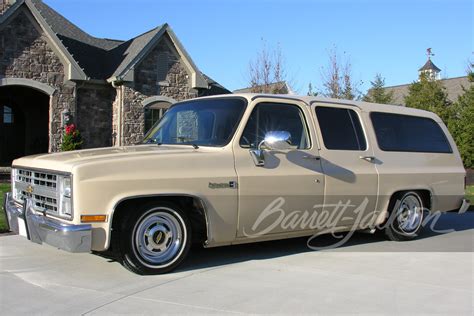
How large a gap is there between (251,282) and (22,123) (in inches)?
733

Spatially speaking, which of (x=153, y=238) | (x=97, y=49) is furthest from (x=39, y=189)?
(x=97, y=49)

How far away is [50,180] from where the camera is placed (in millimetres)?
5102

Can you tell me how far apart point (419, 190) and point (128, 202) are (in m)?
4.57

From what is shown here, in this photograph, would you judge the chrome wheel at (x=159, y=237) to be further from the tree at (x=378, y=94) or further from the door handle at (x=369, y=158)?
the tree at (x=378, y=94)

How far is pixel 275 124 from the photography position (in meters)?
6.02

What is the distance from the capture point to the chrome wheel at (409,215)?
7.41m

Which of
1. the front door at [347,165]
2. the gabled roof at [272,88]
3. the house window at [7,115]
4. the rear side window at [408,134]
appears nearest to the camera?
the front door at [347,165]

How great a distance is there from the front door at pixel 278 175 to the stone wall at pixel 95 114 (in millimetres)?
13787

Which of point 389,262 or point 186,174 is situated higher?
point 186,174

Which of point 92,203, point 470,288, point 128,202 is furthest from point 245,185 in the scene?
point 470,288

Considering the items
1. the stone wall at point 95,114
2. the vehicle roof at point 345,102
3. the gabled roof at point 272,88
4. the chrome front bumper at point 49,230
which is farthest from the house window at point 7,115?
the vehicle roof at point 345,102

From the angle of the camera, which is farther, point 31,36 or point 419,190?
point 31,36

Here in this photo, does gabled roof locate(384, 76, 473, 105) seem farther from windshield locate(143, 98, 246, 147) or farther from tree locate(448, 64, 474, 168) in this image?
windshield locate(143, 98, 246, 147)

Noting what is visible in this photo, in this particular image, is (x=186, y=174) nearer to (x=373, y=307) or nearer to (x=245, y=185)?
(x=245, y=185)
